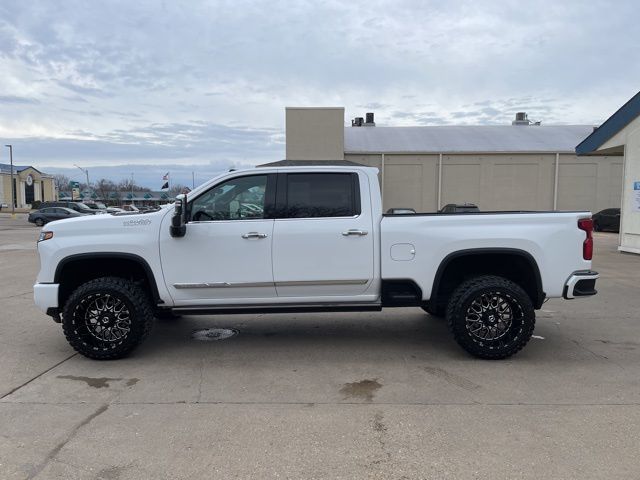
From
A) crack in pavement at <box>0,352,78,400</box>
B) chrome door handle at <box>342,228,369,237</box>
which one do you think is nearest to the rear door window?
chrome door handle at <box>342,228,369,237</box>

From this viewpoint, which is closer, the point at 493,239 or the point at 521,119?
the point at 493,239

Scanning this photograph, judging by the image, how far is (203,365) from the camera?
16.7ft

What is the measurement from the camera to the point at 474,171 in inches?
1166

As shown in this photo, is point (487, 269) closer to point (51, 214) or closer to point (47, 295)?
point (47, 295)

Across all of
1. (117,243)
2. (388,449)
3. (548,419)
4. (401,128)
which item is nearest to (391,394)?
(388,449)

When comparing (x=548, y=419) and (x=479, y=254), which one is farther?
(x=479, y=254)

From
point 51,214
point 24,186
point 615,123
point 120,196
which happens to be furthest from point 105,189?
point 615,123

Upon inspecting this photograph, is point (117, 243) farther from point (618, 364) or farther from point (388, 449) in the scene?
point (618, 364)

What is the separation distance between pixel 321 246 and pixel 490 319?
6.29 ft

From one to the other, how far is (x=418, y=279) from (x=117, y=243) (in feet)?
10.3

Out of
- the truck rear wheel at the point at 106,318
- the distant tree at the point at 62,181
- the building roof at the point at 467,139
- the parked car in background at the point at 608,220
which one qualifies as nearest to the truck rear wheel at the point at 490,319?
the truck rear wheel at the point at 106,318

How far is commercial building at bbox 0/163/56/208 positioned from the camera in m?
79.0

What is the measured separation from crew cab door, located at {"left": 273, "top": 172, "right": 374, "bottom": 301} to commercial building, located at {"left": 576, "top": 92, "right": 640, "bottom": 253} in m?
12.3

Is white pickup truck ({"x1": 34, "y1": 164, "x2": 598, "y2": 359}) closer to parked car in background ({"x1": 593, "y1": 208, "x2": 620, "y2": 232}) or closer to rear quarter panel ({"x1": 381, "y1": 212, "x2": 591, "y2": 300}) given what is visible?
rear quarter panel ({"x1": 381, "y1": 212, "x2": 591, "y2": 300})
